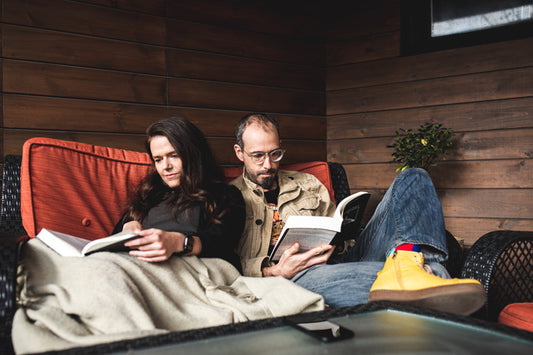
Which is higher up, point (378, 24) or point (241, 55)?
point (378, 24)

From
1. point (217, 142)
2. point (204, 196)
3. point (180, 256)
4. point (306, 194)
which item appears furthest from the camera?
point (217, 142)

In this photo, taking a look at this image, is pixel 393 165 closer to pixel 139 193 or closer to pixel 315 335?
pixel 139 193

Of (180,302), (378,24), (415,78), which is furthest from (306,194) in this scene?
(378,24)

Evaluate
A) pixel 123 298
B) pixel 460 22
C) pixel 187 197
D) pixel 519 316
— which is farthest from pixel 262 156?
pixel 460 22

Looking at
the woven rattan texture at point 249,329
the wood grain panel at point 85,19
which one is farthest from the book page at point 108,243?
the wood grain panel at point 85,19

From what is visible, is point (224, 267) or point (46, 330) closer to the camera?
point (46, 330)

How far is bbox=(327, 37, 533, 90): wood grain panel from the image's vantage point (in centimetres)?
262

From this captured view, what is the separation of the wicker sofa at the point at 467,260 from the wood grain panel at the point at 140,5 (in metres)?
1.10

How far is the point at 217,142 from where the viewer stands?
2793 mm

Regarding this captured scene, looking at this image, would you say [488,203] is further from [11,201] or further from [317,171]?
[11,201]

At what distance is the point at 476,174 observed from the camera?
108 inches

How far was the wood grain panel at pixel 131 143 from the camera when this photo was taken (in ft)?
7.09

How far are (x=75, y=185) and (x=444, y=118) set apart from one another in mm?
2180

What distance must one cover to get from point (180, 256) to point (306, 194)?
2.42ft
